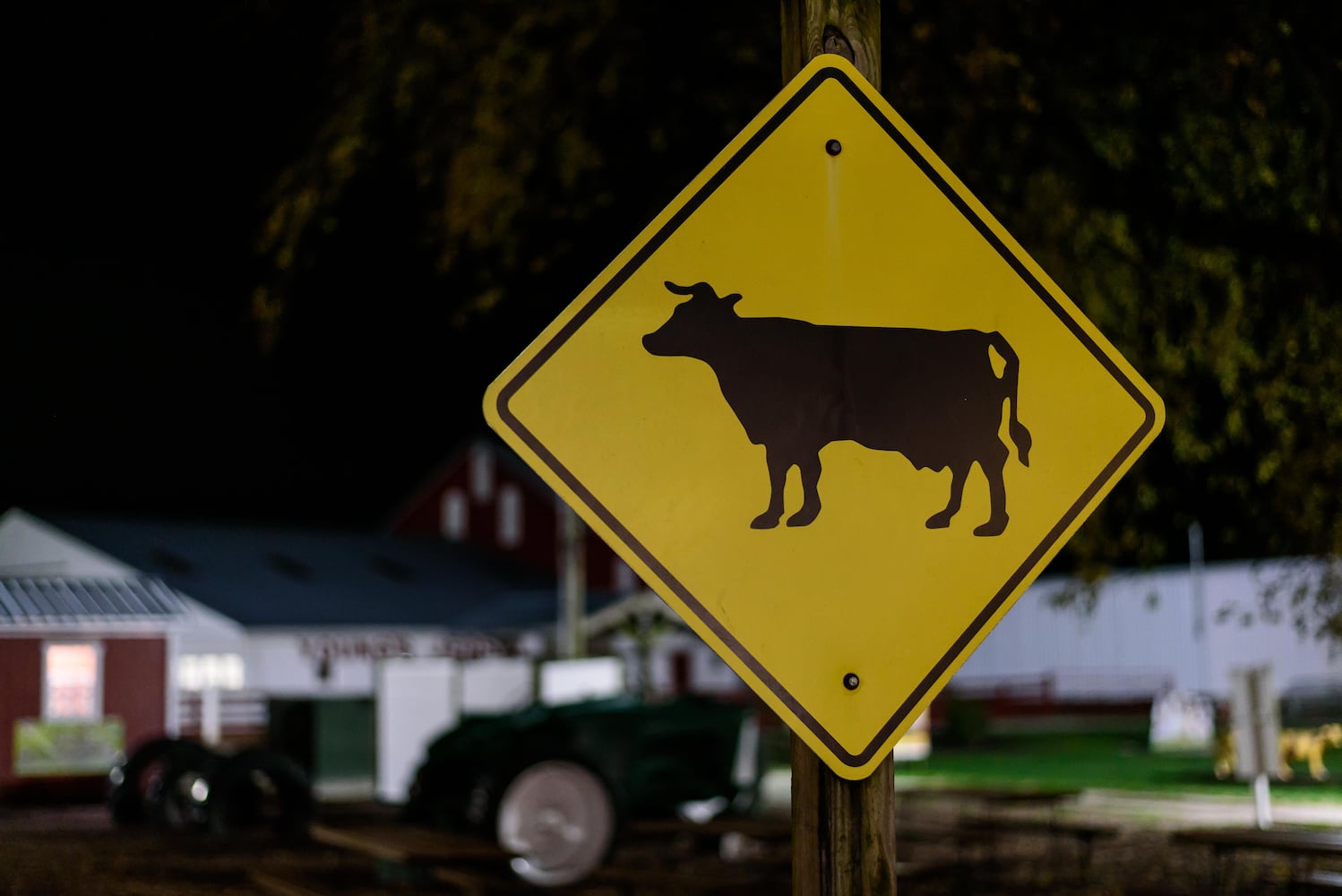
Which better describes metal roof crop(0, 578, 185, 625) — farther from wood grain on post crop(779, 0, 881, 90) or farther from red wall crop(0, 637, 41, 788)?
wood grain on post crop(779, 0, 881, 90)

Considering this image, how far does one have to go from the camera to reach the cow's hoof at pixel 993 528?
2.55 m

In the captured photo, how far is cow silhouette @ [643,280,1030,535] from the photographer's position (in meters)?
2.54

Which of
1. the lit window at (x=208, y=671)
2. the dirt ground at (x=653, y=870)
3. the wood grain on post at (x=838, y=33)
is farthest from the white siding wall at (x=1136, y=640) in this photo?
the wood grain on post at (x=838, y=33)

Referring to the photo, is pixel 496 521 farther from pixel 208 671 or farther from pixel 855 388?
pixel 855 388

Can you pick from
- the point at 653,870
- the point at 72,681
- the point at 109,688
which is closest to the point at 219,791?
the point at 653,870

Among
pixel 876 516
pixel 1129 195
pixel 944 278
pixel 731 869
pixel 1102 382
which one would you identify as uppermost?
pixel 1129 195

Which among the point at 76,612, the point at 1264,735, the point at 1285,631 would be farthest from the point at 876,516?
the point at 1285,631

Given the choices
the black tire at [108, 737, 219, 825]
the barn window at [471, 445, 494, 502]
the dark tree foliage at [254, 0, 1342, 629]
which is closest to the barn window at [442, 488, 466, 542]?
the barn window at [471, 445, 494, 502]

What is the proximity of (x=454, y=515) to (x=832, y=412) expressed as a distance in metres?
43.9

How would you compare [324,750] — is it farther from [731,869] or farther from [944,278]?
[944,278]

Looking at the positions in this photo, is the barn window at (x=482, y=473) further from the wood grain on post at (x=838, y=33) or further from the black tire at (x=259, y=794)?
the wood grain on post at (x=838, y=33)

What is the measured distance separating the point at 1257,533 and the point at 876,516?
8241mm

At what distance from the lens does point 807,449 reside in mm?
2518

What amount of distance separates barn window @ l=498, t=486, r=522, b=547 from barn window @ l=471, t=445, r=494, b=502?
58 cm
